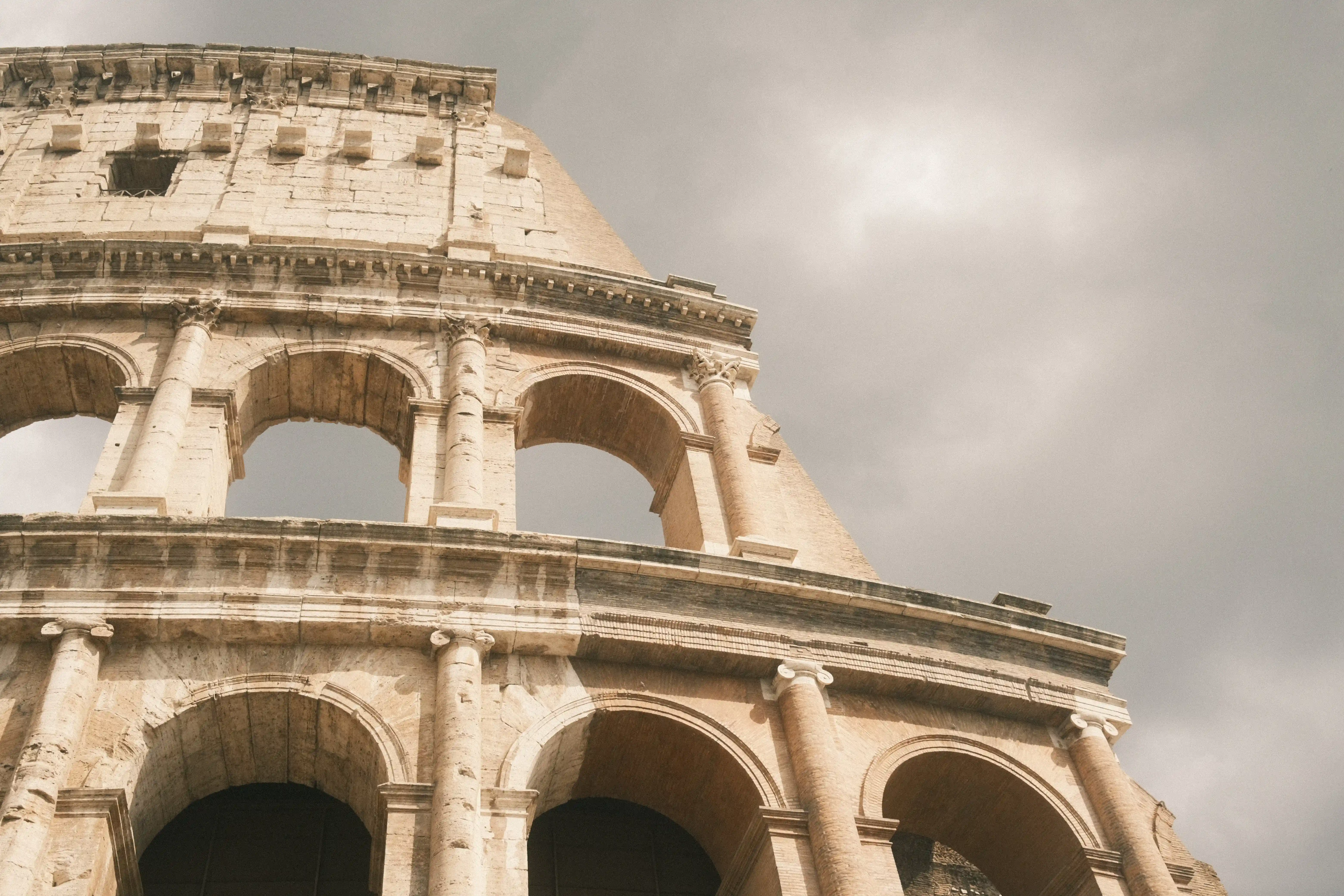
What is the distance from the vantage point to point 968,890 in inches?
582

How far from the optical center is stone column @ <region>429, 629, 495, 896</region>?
970 cm

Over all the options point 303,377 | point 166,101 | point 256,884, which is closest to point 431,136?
point 166,101

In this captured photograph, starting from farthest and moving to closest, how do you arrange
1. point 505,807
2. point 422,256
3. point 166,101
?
point 166,101 < point 422,256 < point 505,807

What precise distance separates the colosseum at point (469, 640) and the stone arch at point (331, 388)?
0.14 ft

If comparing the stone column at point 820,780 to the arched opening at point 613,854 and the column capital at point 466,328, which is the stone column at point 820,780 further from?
the column capital at point 466,328

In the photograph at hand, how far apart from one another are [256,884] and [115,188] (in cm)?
1136

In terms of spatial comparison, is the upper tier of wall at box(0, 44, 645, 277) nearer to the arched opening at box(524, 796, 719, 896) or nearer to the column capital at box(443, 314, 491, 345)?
the column capital at box(443, 314, 491, 345)

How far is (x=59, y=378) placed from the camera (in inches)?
605

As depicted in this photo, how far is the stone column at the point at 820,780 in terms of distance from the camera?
10570 millimetres

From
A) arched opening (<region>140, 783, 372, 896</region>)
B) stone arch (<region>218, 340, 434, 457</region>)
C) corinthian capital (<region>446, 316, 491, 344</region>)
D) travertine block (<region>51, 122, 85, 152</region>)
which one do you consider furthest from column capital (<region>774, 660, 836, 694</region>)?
travertine block (<region>51, 122, 85, 152</region>)

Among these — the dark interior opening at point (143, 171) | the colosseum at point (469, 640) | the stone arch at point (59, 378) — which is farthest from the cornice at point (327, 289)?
the dark interior opening at point (143, 171)

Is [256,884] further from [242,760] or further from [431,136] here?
[431,136]

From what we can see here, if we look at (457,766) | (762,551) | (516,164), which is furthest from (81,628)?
(516,164)

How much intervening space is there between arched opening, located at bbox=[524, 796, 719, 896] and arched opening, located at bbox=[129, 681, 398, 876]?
5.95ft
